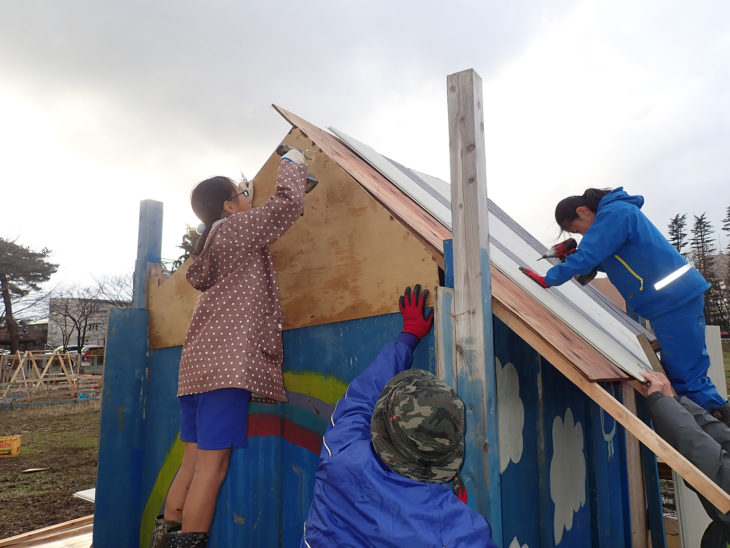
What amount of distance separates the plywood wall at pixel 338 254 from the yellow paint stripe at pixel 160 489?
753mm

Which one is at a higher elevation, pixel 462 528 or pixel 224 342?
pixel 224 342

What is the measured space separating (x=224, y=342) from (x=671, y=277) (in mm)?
2025

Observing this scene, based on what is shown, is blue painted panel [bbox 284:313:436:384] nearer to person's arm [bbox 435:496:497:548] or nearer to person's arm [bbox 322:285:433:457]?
person's arm [bbox 322:285:433:457]

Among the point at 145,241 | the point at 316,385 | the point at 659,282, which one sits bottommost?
the point at 316,385

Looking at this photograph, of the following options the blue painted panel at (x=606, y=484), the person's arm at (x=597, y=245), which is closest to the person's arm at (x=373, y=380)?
the person's arm at (x=597, y=245)

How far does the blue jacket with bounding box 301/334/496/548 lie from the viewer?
1080 mm

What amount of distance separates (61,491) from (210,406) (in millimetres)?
6083

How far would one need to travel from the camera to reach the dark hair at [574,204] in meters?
2.66

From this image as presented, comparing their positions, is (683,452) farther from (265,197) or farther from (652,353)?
(265,197)

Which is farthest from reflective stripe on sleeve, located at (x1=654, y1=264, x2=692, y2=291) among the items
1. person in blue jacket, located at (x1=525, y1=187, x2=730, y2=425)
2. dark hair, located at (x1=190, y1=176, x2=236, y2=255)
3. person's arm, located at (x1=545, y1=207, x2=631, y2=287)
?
dark hair, located at (x1=190, y1=176, x2=236, y2=255)

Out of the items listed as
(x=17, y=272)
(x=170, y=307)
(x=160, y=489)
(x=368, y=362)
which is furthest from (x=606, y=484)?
(x=17, y=272)

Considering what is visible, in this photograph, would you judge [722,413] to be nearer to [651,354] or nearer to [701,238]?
[651,354]

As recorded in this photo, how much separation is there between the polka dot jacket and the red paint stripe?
0.70 feet

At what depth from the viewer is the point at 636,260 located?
2.43 metres
